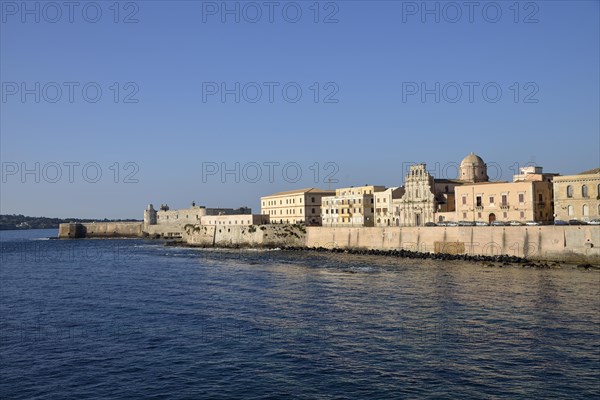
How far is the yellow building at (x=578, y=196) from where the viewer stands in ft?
197

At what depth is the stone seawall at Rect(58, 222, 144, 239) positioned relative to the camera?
15788 centimetres

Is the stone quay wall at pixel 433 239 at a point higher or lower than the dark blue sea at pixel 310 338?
higher

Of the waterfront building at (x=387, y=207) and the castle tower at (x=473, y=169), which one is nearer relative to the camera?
the waterfront building at (x=387, y=207)

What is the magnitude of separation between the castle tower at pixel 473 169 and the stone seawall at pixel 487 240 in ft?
73.7

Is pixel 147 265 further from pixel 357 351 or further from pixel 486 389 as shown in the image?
pixel 486 389

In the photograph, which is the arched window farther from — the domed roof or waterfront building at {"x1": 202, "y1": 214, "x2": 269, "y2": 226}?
waterfront building at {"x1": 202, "y1": 214, "x2": 269, "y2": 226}

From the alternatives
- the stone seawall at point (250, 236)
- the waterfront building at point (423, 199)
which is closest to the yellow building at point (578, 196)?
the waterfront building at point (423, 199)

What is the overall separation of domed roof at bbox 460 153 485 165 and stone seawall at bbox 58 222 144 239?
308 feet

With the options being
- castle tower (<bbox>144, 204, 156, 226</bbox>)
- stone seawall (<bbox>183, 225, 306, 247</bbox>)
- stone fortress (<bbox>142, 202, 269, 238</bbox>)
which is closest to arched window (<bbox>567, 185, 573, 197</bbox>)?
stone seawall (<bbox>183, 225, 306, 247</bbox>)

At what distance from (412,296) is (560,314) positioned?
9.51 meters

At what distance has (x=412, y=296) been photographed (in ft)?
124

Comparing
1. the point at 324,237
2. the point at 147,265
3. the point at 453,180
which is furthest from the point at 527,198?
the point at 147,265

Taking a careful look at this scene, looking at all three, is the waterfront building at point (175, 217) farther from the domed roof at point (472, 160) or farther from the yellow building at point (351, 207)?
the domed roof at point (472, 160)

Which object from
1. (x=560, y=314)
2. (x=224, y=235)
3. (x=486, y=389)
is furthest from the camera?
(x=224, y=235)
